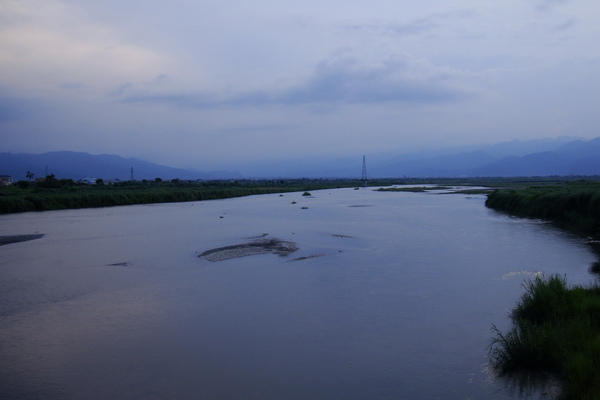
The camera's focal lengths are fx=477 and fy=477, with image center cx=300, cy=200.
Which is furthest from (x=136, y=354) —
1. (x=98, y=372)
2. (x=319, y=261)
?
(x=319, y=261)

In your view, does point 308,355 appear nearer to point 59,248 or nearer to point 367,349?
point 367,349

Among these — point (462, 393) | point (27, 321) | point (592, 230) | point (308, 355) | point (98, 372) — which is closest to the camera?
point (462, 393)

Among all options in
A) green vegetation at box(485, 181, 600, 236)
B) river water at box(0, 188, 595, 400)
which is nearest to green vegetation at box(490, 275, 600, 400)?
river water at box(0, 188, 595, 400)

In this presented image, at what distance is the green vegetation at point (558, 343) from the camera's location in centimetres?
553

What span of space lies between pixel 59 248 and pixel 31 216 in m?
15.1

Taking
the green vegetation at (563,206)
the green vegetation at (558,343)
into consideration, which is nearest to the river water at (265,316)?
the green vegetation at (558,343)

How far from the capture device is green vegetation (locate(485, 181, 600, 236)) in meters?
20.7

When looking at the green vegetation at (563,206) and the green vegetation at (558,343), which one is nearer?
the green vegetation at (558,343)

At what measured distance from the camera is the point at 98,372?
6.91 meters

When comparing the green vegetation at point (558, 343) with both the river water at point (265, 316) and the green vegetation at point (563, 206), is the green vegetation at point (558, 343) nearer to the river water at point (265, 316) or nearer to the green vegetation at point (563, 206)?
the river water at point (265, 316)

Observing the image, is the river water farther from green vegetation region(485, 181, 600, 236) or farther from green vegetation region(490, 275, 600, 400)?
green vegetation region(485, 181, 600, 236)

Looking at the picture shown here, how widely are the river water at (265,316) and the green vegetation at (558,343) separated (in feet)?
1.28

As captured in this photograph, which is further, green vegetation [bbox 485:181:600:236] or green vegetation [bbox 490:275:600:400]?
green vegetation [bbox 485:181:600:236]

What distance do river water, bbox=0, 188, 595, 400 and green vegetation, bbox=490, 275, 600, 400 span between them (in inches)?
15.4
